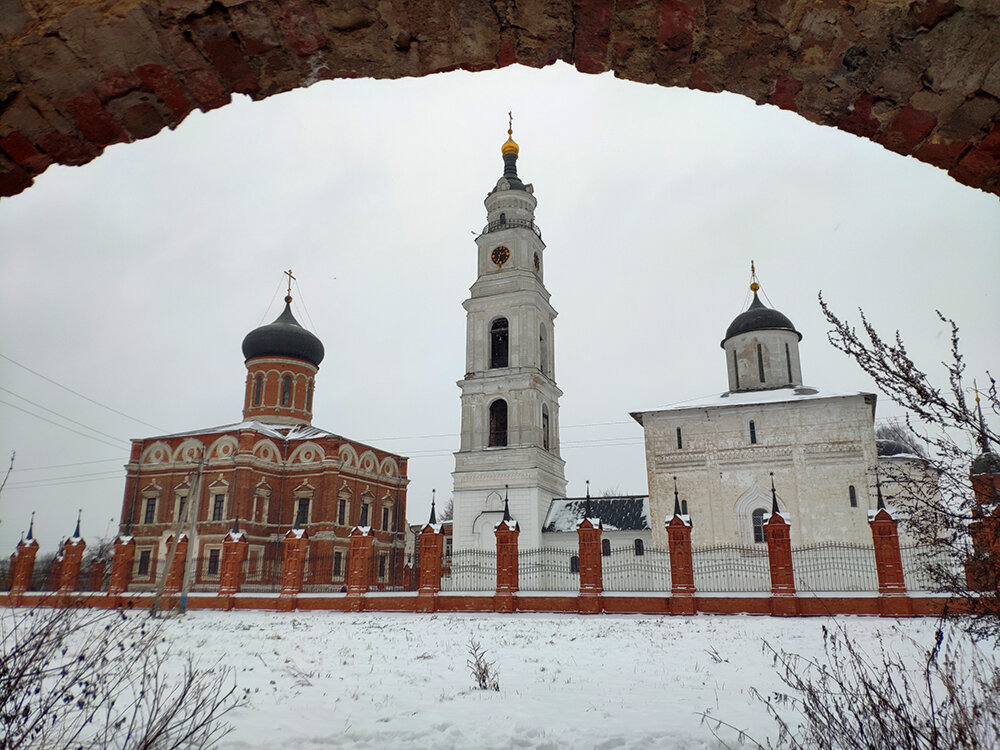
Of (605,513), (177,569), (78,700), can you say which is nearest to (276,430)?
(177,569)


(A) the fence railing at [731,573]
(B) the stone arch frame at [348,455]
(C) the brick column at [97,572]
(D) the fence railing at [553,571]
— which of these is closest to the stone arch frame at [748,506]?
(A) the fence railing at [731,573]

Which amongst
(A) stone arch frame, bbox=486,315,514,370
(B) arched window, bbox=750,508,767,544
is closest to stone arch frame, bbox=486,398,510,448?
(A) stone arch frame, bbox=486,315,514,370

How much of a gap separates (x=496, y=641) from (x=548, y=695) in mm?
4594

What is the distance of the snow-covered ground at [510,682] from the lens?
15.1 feet

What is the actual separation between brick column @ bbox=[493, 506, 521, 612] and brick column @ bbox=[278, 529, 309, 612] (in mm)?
5842

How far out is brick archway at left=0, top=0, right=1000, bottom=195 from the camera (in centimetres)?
252

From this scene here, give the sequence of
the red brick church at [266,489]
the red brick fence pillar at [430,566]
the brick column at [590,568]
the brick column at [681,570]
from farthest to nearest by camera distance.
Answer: the red brick church at [266,489]
the red brick fence pillar at [430,566]
the brick column at [590,568]
the brick column at [681,570]

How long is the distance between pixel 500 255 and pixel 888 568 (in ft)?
63.4

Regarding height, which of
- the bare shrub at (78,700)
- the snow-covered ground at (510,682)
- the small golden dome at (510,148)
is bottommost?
the snow-covered ground at (510,682)

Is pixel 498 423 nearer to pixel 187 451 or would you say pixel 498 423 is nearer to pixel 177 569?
pixel 177 569

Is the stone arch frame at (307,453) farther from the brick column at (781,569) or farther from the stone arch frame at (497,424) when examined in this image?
the brick column at (781,569)

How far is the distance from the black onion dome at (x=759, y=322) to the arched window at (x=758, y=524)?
805 cm

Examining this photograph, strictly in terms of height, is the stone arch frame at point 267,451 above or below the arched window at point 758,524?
above

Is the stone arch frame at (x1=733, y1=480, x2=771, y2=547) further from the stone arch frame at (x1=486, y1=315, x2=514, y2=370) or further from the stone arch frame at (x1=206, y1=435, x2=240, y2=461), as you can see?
the stone arch frame at (x1=206, y1=435, x2=240, y2=461)
